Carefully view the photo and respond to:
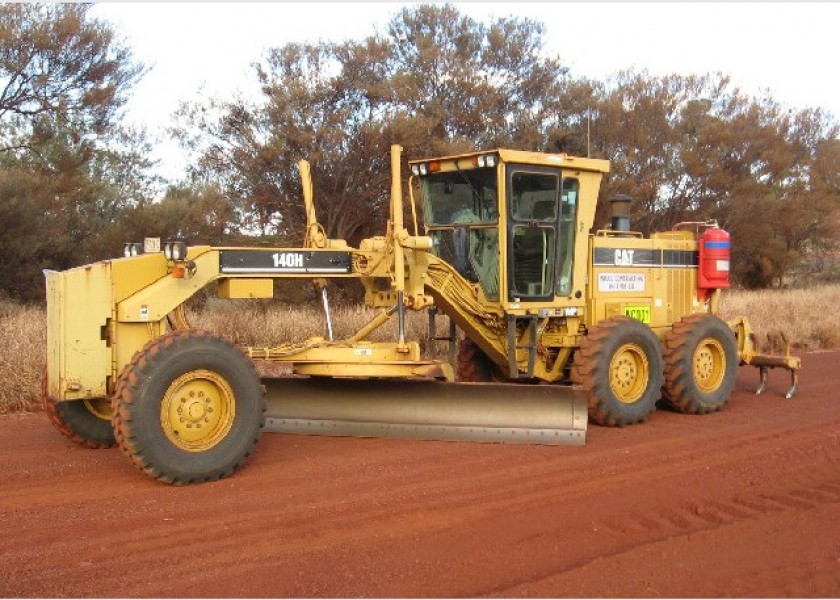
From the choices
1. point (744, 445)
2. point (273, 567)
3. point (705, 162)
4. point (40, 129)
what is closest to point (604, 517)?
point (273, 567)

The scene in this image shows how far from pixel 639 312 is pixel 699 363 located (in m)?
0.84

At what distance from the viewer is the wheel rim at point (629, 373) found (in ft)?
30.2

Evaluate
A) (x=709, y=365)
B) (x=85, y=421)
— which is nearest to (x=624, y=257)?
(x=709, y=365)

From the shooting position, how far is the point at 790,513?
5945mm

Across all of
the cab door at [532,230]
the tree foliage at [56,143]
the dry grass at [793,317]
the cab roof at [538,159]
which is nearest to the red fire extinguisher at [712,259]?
the cab roof at [538,159]

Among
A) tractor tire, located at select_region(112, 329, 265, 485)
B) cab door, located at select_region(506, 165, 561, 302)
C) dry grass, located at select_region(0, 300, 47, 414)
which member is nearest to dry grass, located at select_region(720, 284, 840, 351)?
cab door, located at select_region(506, 165, 561, 302)

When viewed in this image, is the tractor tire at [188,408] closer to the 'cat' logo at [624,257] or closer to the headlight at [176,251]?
the headlight at [176,251]

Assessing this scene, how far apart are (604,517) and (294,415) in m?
3.46

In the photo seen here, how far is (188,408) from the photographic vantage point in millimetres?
6633

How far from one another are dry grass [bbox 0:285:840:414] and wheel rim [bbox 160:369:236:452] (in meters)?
3.92

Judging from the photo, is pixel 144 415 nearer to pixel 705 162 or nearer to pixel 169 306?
pixel 169 306

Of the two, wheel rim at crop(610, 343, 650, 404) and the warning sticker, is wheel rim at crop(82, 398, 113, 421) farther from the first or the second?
the warning sticker

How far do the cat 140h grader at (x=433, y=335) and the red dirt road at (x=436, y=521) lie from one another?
1.03 feet

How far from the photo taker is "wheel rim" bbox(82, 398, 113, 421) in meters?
7.52
